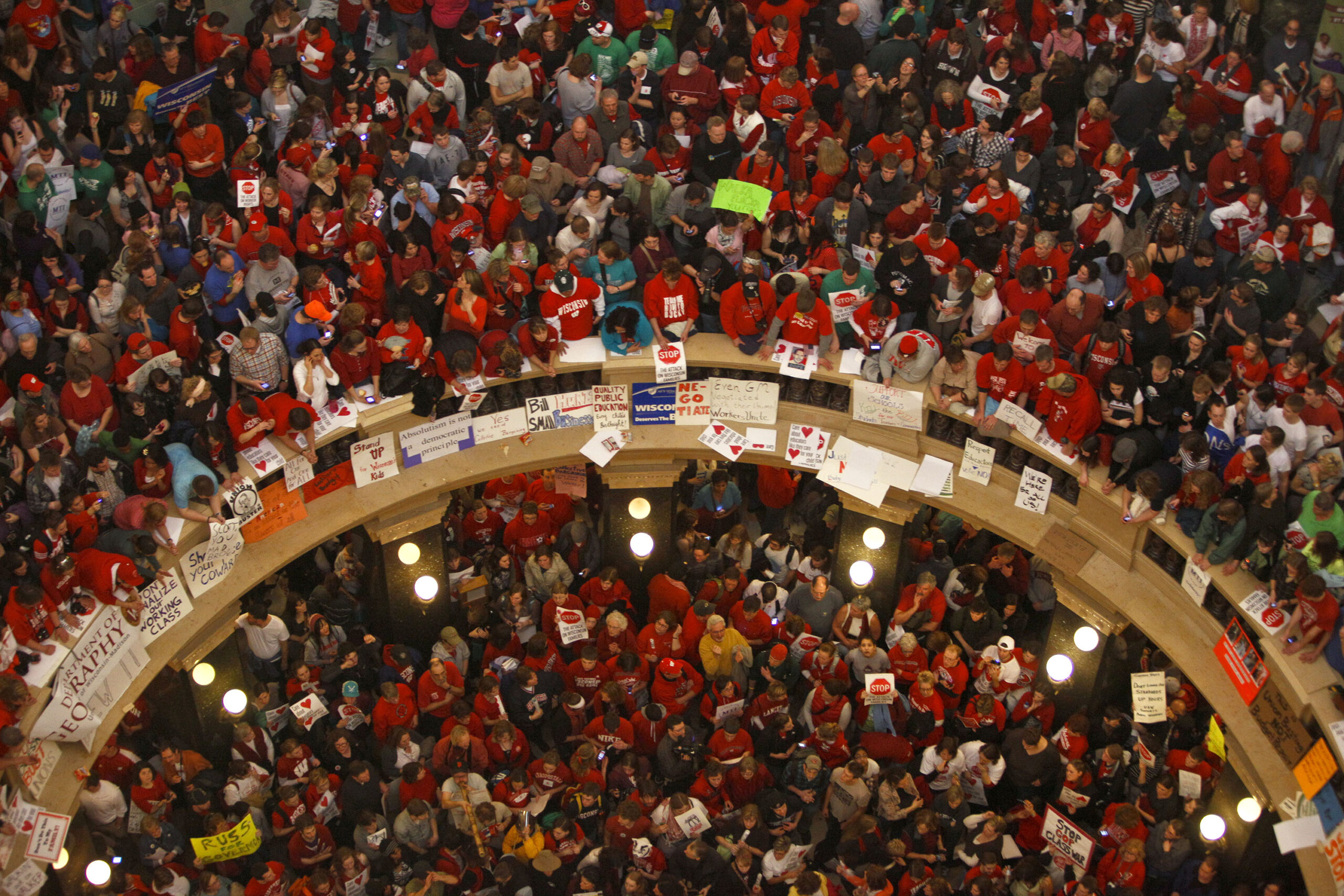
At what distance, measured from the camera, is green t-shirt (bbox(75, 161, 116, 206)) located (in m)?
16.0

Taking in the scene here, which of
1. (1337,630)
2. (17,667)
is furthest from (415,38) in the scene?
(1337,630)

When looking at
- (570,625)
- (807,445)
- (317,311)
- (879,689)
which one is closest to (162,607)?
(317,311)

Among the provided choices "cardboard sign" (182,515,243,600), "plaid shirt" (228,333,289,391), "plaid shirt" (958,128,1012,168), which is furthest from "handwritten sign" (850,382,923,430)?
"cardboard sign" (182,515,243,600)

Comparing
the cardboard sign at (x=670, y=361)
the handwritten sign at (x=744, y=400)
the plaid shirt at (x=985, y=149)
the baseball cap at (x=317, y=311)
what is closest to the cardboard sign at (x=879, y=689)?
the handwritten sign at (x=744, y=400)

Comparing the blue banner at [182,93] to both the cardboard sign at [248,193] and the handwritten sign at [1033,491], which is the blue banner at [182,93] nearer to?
the cardboard sign at [248,193]

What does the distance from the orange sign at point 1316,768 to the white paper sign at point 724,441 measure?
6337 mm

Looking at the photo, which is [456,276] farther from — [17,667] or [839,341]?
[17,667]

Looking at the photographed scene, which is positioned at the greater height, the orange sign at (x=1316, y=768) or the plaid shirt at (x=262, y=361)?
the plaid shirt at (x=262, y=361)

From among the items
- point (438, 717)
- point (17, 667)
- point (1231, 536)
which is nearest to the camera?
point (17, 667)

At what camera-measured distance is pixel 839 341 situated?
629 inches

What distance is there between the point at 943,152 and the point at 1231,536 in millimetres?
5651

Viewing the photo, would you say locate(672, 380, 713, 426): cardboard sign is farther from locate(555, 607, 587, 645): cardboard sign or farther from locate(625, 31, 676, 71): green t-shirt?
locate(625, 31, 676, 71): green t-shirt

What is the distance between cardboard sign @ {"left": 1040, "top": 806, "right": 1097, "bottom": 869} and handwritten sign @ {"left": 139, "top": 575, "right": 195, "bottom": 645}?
8715 millimetres

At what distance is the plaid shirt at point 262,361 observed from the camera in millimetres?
14312
